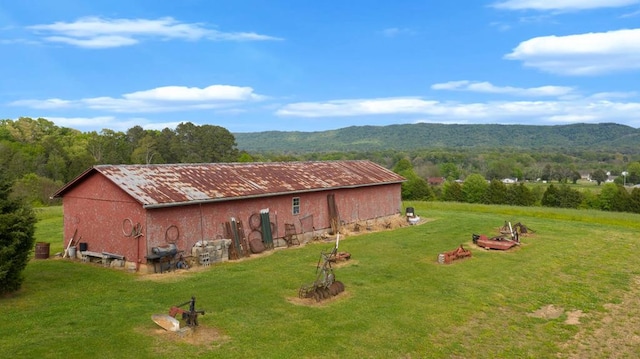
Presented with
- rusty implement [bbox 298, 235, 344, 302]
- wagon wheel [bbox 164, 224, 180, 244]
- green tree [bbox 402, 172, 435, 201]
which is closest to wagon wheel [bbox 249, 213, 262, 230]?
wagon wheel [bbox 164, 224, 180, 244]

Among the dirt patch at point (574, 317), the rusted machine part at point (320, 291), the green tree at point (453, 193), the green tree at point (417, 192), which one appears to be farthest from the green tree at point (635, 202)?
the rusted machine part at point (320, 291)

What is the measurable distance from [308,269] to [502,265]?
883 centimetres

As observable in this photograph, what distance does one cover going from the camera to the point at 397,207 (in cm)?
3662

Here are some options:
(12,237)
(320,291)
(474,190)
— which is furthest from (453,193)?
(12,237)

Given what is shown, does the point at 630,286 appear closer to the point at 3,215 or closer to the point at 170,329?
the point at 170,329

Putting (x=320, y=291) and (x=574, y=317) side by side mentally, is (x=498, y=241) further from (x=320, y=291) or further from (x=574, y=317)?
(x=320, y=291)

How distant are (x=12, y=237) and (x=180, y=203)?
6.46 m

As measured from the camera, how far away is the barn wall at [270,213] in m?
20.2

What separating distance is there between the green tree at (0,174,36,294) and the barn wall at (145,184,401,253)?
4537 mm

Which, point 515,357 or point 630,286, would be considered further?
point 630,286

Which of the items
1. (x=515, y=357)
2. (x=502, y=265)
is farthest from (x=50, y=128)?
(x=515, y=357)

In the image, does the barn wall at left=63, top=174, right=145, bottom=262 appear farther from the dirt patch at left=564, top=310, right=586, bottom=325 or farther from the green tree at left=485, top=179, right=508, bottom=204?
the green tree at left=485, top=179, right=508, bottom=204

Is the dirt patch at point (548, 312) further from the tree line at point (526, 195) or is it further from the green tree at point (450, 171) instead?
the green tree at point (450, 171)

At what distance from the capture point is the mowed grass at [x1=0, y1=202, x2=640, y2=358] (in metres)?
12.0
